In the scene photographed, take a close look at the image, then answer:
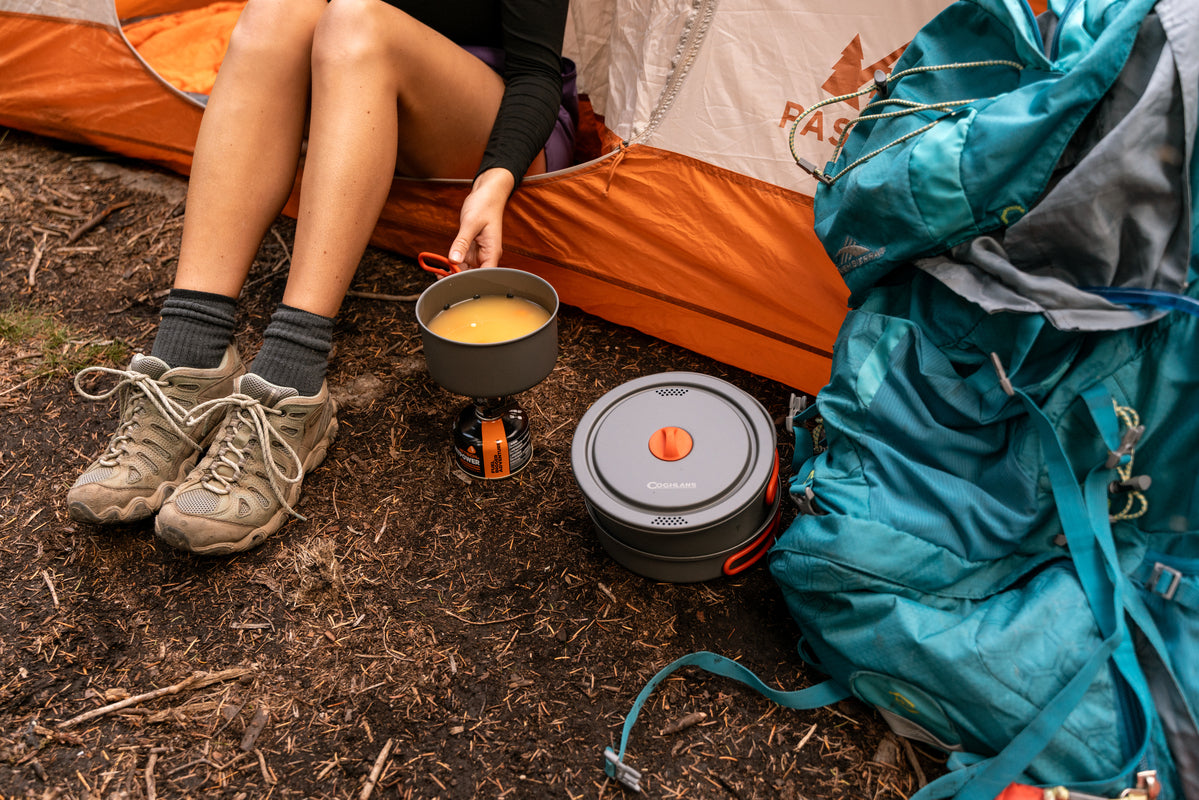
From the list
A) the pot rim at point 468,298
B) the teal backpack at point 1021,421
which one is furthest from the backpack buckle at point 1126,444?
the pot rim at point 468,298

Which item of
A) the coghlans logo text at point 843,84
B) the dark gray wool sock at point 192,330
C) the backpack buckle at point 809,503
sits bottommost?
the dark gray wool sock at point 192,330

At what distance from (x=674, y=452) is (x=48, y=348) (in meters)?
1.58

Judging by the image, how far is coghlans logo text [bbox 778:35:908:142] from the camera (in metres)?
1.61

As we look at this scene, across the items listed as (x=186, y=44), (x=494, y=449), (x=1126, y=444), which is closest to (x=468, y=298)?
(x=494, y=449)

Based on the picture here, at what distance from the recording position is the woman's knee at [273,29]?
1725 mm

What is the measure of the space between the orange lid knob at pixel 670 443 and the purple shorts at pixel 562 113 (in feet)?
2.53

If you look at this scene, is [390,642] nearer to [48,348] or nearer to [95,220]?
[48,348]

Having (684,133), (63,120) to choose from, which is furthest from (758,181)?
(63,120)

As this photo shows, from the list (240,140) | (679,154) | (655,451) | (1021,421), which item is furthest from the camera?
(679,154)

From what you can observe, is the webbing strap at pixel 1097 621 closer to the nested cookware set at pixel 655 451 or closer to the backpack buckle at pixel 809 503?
the backpack buckle at pixel 809 503

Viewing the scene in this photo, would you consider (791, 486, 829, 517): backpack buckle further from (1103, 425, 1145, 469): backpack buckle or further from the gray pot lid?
(1103, 425, 1145, 469): backpack buckle

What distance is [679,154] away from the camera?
1.83 m

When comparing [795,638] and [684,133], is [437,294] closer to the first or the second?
[684,133]

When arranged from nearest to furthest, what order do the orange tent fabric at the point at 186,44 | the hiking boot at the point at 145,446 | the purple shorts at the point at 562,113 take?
1. the hiking boot at the point at 145,446
2. the purple shorts at the point at 562,113
3. the orange tent fabric at the point at 186,44
